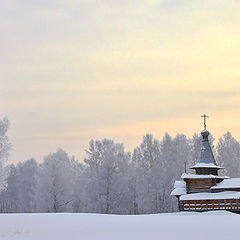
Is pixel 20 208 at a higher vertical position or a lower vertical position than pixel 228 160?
lower

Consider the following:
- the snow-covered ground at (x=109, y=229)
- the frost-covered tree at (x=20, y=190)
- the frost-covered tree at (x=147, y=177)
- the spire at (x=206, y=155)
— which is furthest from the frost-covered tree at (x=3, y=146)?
the frost-covered tree at (x=20, y=190)

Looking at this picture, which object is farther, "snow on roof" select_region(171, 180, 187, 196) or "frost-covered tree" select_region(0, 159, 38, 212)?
"frost-covered tree" select_region(0, 159, 38, 212)

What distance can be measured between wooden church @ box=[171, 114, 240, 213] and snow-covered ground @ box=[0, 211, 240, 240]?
20660mm

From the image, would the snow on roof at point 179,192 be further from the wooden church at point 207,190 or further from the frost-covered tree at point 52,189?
the frost-covered tree at point 52,189

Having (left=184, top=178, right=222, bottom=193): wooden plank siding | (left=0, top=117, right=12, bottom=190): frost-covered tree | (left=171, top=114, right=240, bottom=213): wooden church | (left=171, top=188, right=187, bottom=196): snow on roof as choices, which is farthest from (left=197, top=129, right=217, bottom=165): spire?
(left=0, top=117, right=12, bottom=190): frost-covered tree

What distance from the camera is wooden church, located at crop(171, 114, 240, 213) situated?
40.6 metres

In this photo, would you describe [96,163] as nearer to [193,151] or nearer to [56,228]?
[193,151]

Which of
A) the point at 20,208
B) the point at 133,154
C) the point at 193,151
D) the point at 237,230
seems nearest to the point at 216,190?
the point at 193,151

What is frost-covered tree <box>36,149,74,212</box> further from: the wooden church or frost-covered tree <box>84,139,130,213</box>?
the wooden church

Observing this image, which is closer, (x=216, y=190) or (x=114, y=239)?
(x=114, y=239)

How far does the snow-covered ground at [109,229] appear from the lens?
57.7ft

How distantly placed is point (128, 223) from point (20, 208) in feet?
186

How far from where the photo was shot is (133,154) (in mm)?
74875

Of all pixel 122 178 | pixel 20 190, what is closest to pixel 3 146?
pixel 122 178
